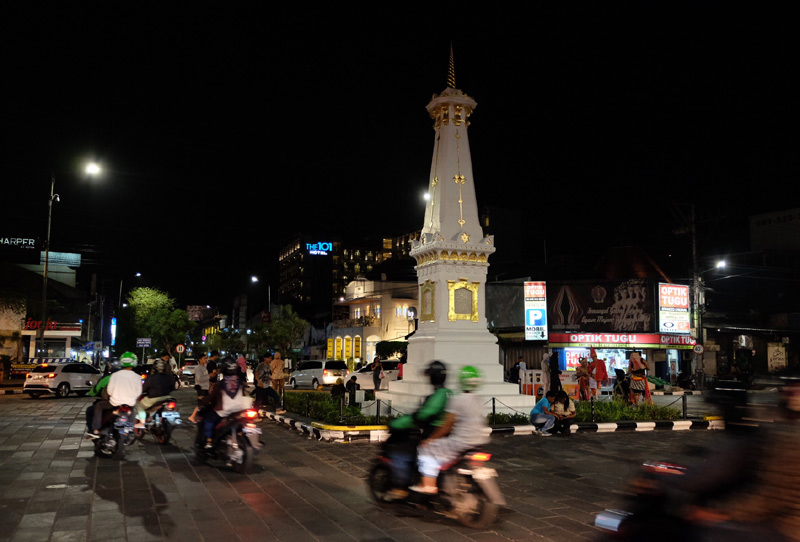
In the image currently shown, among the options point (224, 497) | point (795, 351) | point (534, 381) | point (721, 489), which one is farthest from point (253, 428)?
point (795, 351)

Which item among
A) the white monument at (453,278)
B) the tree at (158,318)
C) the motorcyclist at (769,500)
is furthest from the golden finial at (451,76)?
the tree at (158,318)

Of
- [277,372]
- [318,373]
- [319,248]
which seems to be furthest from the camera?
[319,248]

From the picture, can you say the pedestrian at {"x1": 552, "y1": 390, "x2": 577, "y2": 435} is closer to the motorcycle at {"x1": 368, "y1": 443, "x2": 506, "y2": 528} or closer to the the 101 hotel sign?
the motorcycle at {"x1": 368, "y1": 443, "x2": 506, "y2": 528}

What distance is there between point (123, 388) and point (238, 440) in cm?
277

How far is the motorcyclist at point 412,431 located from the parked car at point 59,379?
20.2 m

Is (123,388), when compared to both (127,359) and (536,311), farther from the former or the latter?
(536,311)

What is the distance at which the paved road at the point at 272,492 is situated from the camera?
20.2 feet

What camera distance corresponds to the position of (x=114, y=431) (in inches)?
407

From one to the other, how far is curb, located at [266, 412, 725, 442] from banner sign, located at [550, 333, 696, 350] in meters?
19.0

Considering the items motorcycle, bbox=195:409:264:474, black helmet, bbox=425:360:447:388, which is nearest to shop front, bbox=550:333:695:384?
motorcycle, bbox=195:409:264:474

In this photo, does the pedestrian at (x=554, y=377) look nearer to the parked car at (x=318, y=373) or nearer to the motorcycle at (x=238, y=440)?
the motorcycle at (x=238, y=440)

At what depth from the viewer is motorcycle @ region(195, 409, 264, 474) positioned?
9.02 metres

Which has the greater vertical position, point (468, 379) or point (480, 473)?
point (468, 379)

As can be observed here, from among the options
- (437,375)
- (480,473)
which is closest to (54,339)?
(437,375)
